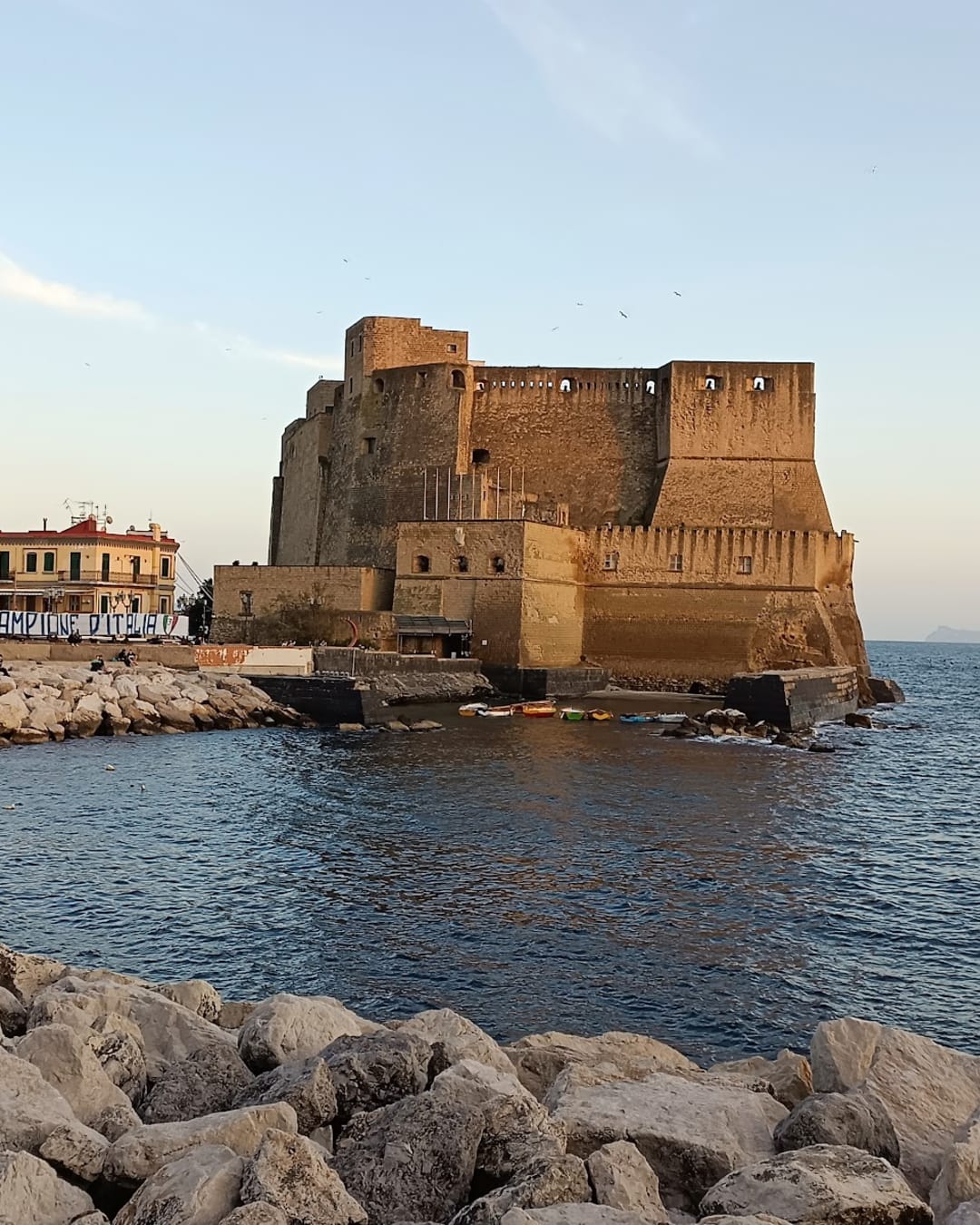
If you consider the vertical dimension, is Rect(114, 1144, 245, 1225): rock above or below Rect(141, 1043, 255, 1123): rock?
above

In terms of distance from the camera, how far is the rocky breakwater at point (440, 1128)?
3287mm

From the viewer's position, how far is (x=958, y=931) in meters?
8.99

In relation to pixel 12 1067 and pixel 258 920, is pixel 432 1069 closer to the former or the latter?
pixel 12 1067

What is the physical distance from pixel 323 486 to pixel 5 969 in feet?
108

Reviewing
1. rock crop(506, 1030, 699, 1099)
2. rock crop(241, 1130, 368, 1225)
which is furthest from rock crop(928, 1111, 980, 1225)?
rock crop(241, 1130, 368, 1225)

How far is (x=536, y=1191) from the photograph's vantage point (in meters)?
3.31

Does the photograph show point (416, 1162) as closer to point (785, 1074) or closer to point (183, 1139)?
point (183, 1139)

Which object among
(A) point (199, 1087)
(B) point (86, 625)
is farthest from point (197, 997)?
(B) point (86, 625)

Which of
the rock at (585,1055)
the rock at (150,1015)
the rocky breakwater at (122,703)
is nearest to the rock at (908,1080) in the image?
the rock at (585,1055)

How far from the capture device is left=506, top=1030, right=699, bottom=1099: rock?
484cm

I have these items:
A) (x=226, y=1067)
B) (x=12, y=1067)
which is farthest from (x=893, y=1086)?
(x=12, y=1067)

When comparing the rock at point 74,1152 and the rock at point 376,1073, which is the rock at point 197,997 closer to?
the rock at point 376,1073

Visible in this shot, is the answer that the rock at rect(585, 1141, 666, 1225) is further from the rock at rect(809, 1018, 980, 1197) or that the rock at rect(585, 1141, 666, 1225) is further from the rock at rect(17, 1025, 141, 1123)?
the rock at rect(17, 1025, 141, 1123)

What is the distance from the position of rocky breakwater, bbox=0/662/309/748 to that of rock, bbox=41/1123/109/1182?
16456 millimetres
